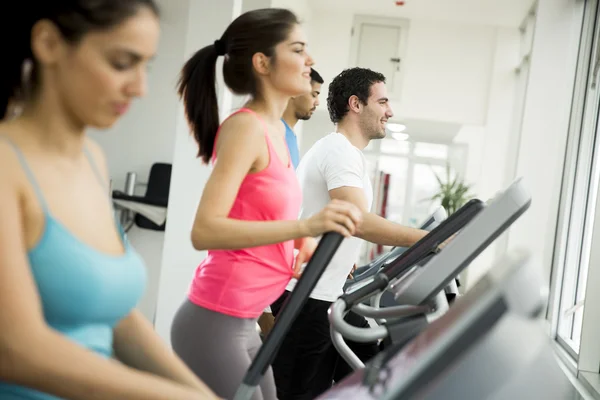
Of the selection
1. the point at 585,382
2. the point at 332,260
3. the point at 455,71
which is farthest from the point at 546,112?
the point at 332,260

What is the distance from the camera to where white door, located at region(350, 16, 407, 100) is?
8781 millimetres

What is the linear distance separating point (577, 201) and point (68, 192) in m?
4.68

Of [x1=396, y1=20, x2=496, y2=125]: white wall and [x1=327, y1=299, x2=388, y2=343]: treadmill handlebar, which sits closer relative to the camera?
[x1=327, y1=299, x2=388, y2=343]: treadmill handlebar

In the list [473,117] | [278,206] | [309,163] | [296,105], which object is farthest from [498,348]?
[473,117]

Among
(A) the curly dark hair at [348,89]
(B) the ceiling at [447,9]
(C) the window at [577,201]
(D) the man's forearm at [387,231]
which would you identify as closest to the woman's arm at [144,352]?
(D) the man's forearm at [387,231]

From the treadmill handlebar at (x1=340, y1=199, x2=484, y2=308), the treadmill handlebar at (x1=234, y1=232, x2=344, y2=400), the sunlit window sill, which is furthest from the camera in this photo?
the sunlit window sill

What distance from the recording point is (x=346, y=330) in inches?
67.3

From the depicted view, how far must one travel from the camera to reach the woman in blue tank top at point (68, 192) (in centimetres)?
72

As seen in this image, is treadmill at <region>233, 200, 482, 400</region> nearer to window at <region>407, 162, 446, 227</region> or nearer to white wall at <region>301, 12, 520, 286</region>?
white wall at <region>301, 12, 520, 286</region>

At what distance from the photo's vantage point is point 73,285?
81 centimetres

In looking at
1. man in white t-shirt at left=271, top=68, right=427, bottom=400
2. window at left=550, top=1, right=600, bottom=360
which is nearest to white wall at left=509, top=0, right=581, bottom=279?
window at left=550, top=1, right=600, bottom=360

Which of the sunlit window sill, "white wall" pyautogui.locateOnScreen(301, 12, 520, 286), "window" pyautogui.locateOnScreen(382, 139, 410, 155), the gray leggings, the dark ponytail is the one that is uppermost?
"white wall" pyautogui.locateOnScreen(301, 12, 520, 286)

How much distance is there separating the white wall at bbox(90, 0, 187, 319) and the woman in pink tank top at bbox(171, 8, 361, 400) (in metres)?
4.44

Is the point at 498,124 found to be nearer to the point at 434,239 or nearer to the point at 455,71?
the point at 455,71
